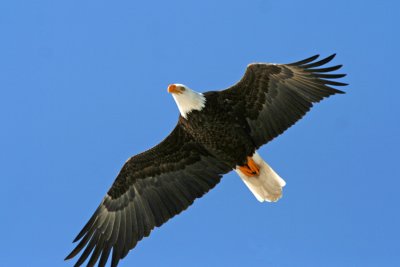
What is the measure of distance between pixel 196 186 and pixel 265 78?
2.49 meters

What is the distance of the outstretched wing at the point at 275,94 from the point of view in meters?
12.4

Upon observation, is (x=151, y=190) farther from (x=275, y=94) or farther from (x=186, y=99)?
(x=275, y=94)

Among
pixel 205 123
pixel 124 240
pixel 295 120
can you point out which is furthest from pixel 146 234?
pixel 295 120

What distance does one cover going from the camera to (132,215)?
13141 mm

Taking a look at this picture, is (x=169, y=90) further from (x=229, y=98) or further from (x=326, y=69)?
(x=326, y=69)

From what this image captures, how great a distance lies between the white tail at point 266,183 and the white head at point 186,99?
5.00 ft

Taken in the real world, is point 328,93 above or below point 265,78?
below

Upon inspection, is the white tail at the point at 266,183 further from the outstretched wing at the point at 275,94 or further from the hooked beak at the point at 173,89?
the hooked beak at the point at 173,89

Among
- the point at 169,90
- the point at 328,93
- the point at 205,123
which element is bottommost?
the point at 328,93

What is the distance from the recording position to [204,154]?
13.1 m

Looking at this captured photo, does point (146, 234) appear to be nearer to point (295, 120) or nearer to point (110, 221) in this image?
point (110, 221)

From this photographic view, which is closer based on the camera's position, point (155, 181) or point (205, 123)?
point (205, 123)

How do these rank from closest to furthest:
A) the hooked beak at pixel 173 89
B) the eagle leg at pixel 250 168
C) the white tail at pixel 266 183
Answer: the hooked beak at pixel 173 89 < the eagle leg at pixel 250 168 < the white tail at pixel 266 183

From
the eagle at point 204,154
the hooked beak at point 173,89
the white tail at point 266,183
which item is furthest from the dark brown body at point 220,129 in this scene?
the hooked beak at point 173,89
